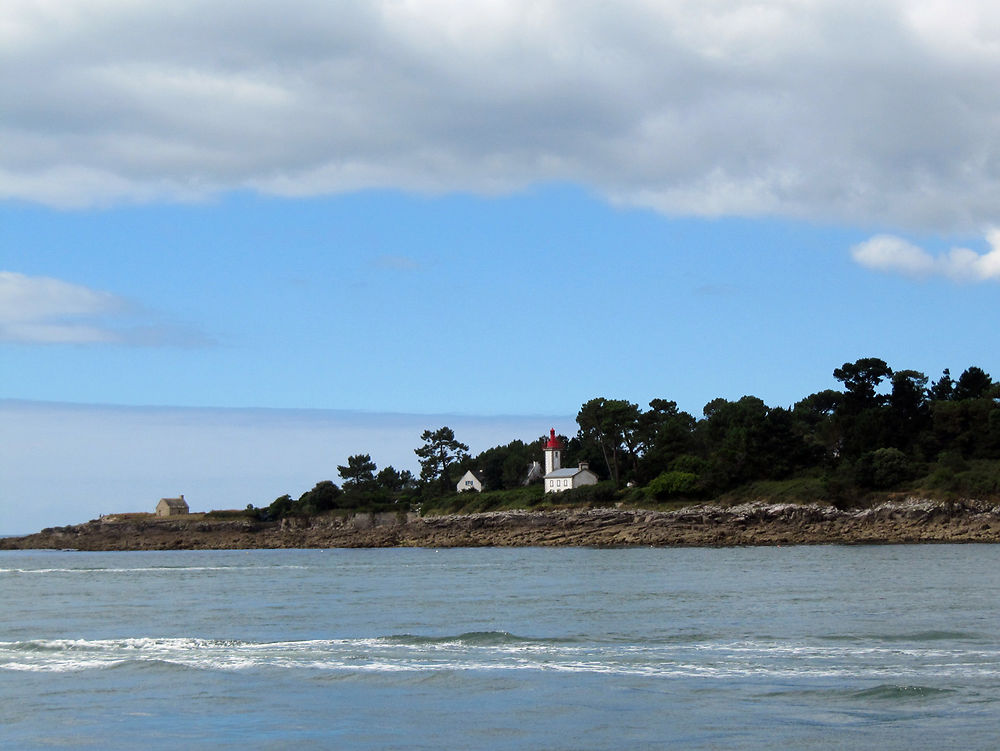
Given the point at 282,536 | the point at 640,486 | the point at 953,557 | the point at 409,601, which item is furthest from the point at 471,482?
the point at 409,601

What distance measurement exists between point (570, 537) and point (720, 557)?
2616 cm

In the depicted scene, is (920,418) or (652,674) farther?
(920,418)

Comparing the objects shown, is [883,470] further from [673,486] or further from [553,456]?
[553,456]

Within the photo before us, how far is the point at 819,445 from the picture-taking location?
79.4 m

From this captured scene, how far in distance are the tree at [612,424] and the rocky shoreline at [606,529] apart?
11076 millimetres

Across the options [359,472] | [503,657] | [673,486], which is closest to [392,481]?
[359,472]

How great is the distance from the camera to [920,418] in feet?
257

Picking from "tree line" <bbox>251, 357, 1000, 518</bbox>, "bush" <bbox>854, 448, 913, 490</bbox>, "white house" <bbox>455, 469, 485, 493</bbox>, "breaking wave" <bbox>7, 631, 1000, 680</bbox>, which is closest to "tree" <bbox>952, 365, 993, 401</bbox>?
"tree line" <bbox>251, 357, 1000, 518</bbox>

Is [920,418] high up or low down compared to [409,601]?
up

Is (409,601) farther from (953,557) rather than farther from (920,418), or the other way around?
(920,418)

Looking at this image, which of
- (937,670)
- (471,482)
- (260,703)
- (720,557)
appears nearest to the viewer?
(260,703)

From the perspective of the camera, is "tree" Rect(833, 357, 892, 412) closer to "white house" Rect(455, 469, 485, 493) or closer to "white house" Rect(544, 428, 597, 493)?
"white house" Rect(544, 428, 597, 493)

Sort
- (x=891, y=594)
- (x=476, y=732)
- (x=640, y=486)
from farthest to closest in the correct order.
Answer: (x=640, y=486) < (x=891, y=594) < (x=476, y=732)

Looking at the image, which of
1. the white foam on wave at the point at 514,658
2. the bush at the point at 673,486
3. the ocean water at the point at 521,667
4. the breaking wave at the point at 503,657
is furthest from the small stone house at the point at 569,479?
the white foam on wave at the point at 514,658
